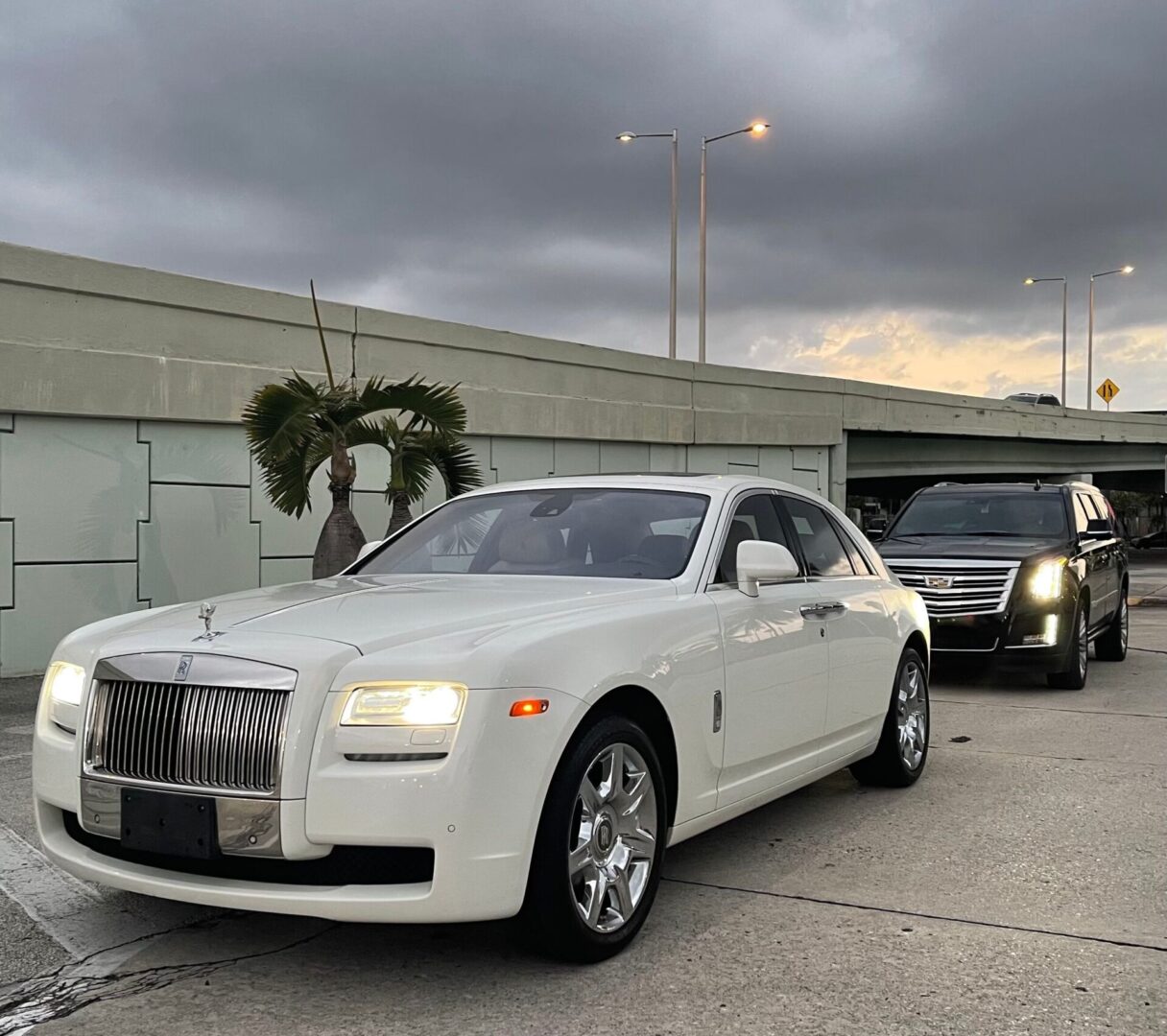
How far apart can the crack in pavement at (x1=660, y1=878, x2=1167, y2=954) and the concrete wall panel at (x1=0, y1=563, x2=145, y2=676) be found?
840cm

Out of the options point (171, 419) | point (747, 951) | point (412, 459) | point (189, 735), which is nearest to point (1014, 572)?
point (412, 459)

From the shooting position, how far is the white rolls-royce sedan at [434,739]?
373cm

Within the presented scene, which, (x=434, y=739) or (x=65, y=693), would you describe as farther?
(x=65, y=693)

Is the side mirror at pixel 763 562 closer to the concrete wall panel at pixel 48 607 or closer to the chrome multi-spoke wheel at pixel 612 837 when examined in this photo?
the chrome multi-spoke wheel at pixel 612 837

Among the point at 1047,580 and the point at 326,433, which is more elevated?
the point at 326,433

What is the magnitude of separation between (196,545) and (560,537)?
864 centimetres

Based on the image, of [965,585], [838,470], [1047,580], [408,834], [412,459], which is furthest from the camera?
[838,470]

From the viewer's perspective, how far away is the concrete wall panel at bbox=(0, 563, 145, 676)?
11680 mm

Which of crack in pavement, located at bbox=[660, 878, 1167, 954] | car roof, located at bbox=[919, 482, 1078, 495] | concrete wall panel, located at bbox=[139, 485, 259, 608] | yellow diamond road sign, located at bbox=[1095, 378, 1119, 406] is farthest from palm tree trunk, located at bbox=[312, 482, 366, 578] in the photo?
yellow diamond road sign, located at bbox=[1095, 378, 1119, 406]

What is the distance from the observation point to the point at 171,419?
42.7 feet

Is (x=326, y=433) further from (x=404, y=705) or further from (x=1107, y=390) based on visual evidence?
(x=1107, y=390)

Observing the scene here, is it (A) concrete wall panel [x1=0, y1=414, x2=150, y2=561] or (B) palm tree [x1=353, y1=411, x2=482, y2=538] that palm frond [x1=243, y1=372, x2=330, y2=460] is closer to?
(B) palm tree [x1=353, y1=411, x2=482, y2=538]

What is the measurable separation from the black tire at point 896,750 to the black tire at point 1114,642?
6.76 metres

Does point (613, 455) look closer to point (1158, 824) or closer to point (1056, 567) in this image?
point (1056, 567)
